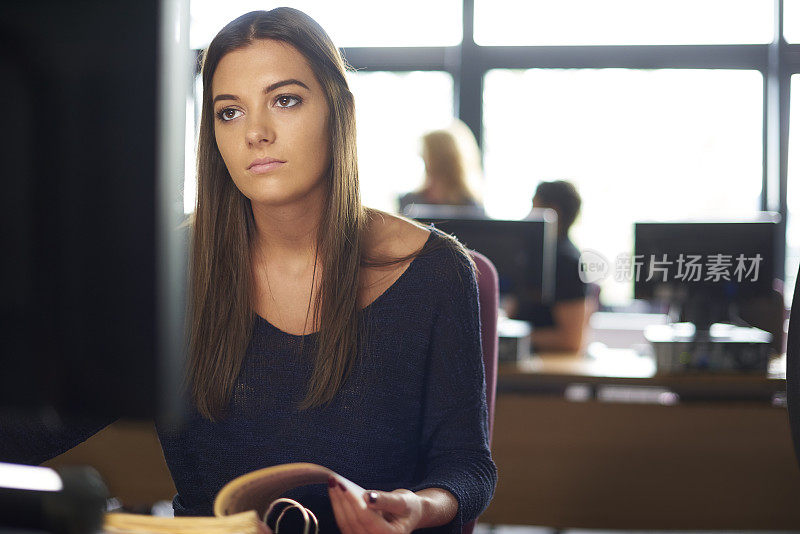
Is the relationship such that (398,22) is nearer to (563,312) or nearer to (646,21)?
(646,21)

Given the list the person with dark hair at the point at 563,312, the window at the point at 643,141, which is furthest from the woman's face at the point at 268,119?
the window at the point at 643,141

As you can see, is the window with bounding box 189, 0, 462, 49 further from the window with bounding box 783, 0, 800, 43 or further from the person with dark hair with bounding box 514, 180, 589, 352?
the person with dark hair with bounding box 514, 180, 589, 352

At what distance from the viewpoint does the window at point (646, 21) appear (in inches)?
187

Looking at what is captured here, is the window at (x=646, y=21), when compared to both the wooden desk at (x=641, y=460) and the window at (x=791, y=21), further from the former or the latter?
the wooden desk at (x=641, y=460)

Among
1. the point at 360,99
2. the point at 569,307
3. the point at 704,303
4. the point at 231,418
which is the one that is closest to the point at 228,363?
the point at 231,418

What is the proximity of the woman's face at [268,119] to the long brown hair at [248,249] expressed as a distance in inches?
0.9

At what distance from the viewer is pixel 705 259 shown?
258cm

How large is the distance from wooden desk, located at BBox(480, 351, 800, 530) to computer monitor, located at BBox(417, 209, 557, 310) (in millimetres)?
272

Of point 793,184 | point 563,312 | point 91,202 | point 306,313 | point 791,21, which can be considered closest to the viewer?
point 91,202

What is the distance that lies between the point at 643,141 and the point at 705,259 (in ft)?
7.91

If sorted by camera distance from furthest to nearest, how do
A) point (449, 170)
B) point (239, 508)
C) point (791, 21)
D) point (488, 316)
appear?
point (791, 21), point (449, 170), point (488, 316), point (239, 508)

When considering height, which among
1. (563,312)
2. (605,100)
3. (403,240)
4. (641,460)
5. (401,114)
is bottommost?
Answer: (641,460)

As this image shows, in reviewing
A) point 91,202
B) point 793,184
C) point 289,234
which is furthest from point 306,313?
point 793,184

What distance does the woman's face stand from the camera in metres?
0.95
